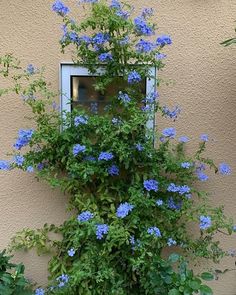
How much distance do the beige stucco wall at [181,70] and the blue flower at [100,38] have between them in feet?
1.33

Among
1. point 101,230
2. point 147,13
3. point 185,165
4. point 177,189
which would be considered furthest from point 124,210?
point 147,13

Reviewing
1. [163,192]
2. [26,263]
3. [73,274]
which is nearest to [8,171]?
[26,263]

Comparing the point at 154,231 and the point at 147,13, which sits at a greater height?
the point at 147,13

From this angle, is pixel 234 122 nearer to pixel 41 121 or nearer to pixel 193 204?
pixel 193 204

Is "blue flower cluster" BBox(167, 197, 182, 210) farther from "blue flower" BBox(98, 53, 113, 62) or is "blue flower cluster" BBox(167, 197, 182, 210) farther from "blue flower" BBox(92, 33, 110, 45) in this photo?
"blue flower" BBox(92, 33, 110, 45)

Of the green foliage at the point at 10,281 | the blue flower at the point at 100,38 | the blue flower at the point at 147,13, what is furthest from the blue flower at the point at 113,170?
the blue flower at the point at 147,13

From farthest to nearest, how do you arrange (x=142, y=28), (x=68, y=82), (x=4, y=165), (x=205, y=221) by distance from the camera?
(x=68, y=82), (x=4, y=165), (x=205, y=221), (x=142, y=28)

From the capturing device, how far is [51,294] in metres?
2.74

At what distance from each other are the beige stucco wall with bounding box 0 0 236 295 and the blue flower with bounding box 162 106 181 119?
82mm

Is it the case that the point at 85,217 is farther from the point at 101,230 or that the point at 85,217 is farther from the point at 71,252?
the point at 71,252

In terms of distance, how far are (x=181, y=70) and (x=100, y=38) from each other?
0.71m

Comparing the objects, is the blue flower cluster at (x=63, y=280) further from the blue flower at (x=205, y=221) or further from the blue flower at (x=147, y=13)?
the blue flower at (x=147, y=13)

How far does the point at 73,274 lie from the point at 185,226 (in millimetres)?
948

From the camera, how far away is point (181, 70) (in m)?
2.80
